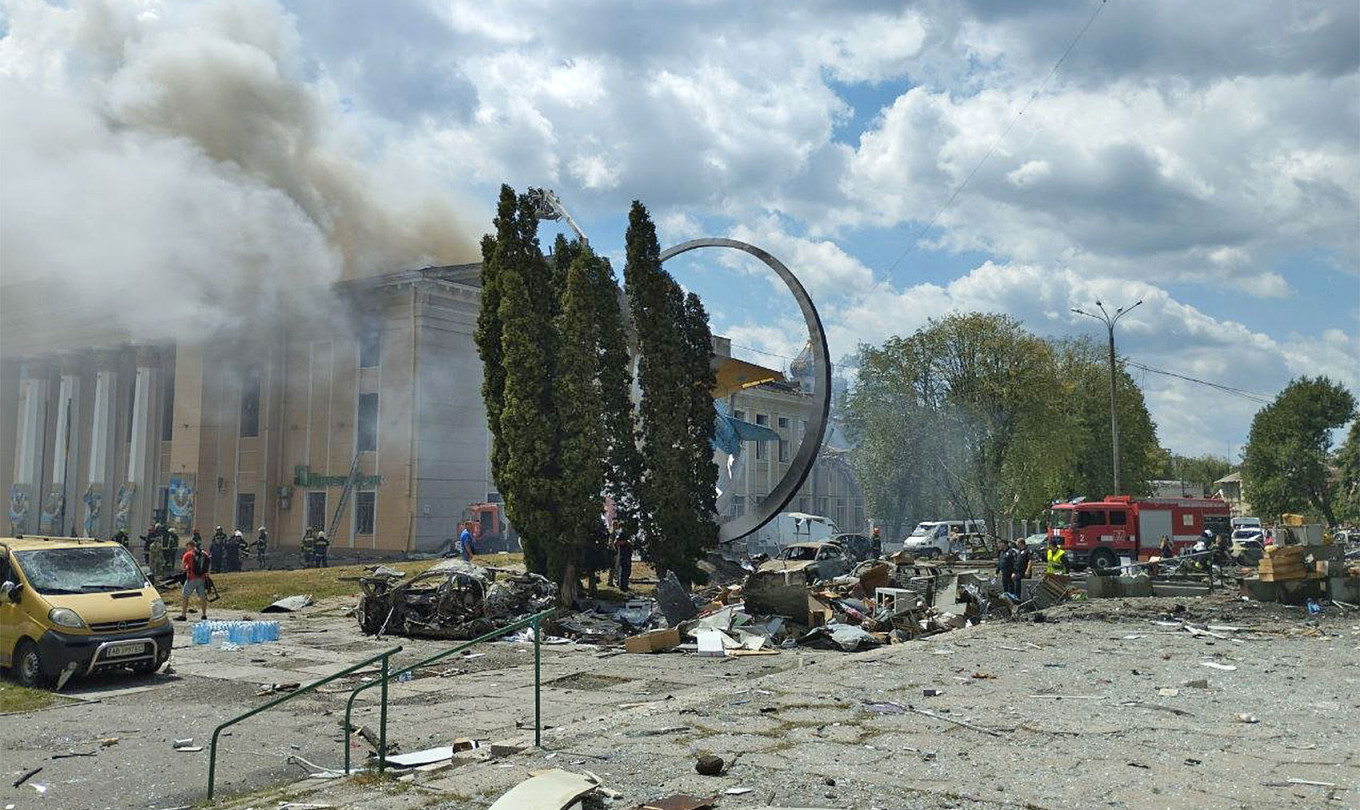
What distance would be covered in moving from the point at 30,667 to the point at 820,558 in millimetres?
21592

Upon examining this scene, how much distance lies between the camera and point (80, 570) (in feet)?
44.0

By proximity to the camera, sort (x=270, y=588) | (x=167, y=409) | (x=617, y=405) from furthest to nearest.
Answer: (x=167, y=409), (x=270, y=588), (x=617, y=405)

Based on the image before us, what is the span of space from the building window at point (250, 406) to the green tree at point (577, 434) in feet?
96.4

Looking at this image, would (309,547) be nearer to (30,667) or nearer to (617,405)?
(617,405)

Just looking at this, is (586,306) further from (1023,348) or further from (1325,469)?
(1325,469)

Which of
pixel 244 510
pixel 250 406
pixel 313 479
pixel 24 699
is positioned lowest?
pixel 24 699

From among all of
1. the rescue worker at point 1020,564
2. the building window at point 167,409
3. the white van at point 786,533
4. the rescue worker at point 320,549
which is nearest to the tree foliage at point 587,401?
the rescue worker at point 1020,564

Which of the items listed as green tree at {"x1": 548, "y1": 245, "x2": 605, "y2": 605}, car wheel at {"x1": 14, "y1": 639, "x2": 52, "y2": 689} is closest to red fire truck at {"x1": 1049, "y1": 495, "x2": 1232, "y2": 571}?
green tree at {"x1": 548, "y1": 245, "x2": 605, "y2": 605}

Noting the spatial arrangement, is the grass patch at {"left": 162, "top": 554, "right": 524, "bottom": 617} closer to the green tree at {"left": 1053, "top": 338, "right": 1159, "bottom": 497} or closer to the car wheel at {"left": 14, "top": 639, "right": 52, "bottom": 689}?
the car wheel at {"left": 14, "top": 639, "right": 52, "bottom": 689}

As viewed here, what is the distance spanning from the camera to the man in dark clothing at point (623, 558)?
77.4ft

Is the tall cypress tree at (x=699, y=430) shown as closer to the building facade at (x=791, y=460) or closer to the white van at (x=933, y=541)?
the white van at (x=933, y=541)

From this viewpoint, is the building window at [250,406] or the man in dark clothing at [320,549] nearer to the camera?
the man in dark clothing at [320,549]

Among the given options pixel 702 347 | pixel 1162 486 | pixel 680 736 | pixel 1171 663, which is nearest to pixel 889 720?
pixel 680 736

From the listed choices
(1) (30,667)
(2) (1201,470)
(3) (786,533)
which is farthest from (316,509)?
(2) (1201,470)
